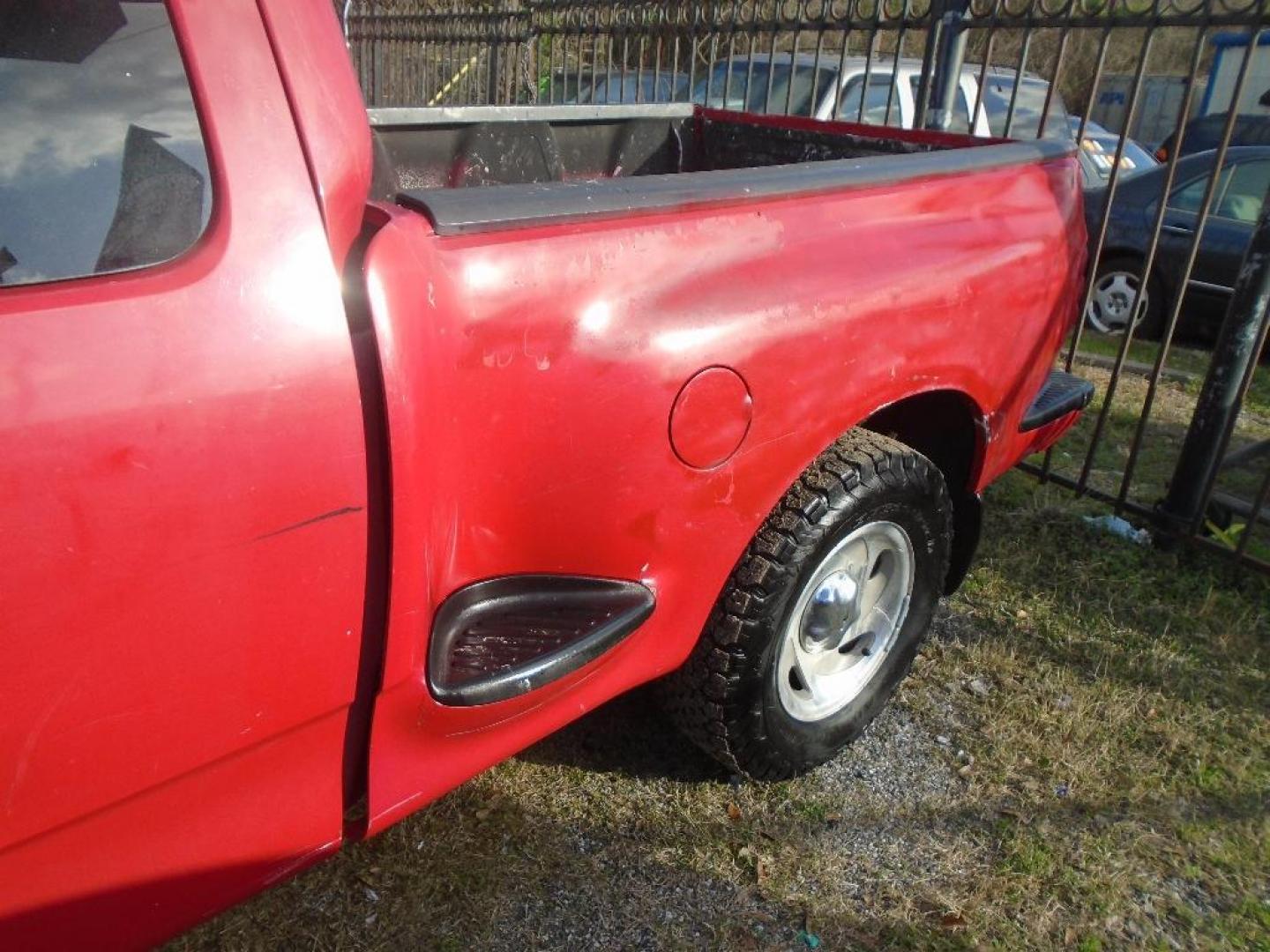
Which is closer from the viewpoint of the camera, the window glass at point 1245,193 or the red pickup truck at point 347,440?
the red pickup truck at point 347,440

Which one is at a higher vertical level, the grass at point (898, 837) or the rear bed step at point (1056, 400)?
the rear bed step at point (1056, 400)

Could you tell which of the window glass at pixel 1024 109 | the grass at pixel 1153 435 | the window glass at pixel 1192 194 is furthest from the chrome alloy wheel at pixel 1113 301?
the window glass at pixel 1024 109

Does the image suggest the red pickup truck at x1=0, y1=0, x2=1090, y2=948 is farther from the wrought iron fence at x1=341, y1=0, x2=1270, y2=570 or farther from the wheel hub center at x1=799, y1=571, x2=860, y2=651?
the wrought iron fence at x1=341, y1=0, x2=1270, y2=570

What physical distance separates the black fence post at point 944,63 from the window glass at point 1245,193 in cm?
344

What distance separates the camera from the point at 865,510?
2.17 m

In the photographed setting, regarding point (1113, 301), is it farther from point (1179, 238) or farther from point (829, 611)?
point (829, 611)

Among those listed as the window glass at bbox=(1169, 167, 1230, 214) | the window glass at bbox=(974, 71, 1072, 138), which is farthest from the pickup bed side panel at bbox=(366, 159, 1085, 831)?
the window glass at bbox=(974, 71, 1072, 138)

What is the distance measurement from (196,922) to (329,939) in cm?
63

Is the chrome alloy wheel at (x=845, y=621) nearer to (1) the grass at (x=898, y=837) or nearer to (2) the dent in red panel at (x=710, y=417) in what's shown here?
(1) the grass at (x=898, y=837)

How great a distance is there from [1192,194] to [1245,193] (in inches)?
12.1

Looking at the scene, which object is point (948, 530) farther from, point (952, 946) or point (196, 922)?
point (196, 922)

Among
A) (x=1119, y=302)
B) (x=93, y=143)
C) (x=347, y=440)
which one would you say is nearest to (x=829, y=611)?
(x=347, y=440)

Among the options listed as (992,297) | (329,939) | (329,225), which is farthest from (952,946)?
(329,225)

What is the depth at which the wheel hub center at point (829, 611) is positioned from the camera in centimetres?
234
